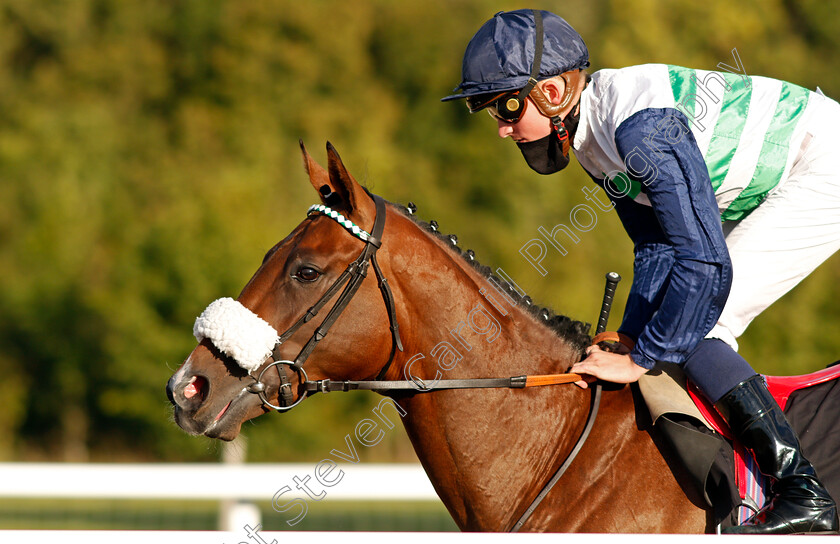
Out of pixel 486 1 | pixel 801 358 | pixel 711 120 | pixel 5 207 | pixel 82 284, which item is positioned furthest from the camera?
pixel 486 1

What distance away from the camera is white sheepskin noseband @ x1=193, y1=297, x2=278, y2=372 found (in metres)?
2.92

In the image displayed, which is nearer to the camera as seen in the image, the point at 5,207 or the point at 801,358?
the point at 801,358

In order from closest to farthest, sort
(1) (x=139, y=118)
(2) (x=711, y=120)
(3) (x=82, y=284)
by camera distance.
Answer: (2) (x=711, y=120) < (3) (x=82, y=284) < (1) (x=139, y=118)

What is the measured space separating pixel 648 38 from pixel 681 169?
70.6ft

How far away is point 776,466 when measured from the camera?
2.75 meters

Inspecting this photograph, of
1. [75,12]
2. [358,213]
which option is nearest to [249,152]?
[75,12]

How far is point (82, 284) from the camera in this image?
869 inches

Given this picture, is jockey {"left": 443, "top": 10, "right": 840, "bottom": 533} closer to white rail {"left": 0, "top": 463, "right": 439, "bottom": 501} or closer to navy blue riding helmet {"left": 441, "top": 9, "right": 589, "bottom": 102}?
navy blue riding helmet {"left": 441, "top": 9, "right": 589, "bottom": 102}

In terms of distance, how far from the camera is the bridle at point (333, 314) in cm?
300

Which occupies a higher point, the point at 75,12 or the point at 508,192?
the point at 508,192

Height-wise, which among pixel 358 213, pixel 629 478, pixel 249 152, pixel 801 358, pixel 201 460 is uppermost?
pixel 358 213

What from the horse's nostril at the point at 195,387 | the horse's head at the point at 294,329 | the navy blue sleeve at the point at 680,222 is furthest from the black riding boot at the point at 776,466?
the horse's nostril at the point at 195,387

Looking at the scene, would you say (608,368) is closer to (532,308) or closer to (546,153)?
(532,308)

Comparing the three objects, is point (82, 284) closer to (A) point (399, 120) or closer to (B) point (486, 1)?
(A) point (399, 120)
